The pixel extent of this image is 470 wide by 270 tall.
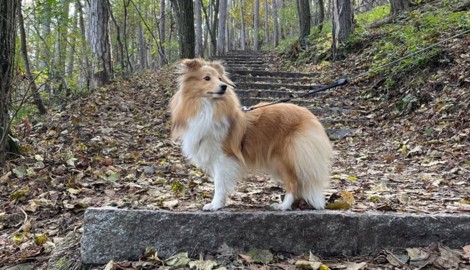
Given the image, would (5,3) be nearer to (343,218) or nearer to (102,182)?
(102,182)

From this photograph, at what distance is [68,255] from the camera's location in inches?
122

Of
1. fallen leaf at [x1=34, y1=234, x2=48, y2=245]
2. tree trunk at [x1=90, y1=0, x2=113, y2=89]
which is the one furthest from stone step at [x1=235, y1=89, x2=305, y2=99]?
fallen leaf at [x1=34, y1=234, x2=48, y2=245]

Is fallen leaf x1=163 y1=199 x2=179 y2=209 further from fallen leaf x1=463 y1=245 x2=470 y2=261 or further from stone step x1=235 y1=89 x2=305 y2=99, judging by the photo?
stone step x1=235 y1=89 x2=305 y2=99

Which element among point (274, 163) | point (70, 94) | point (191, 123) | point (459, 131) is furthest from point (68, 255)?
point (70, 94)

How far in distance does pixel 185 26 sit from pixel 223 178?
27.9ft

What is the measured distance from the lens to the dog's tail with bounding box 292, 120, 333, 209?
3305 mm

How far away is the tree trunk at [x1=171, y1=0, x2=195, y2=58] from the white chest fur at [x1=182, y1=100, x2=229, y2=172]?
26.6 feet

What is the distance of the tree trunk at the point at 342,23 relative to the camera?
480 inches

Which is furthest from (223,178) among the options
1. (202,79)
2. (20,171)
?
(20,171)

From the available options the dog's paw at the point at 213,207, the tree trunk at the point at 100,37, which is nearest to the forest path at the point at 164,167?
the dog's paw at the point at 213,207

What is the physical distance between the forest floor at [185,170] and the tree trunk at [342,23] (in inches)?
137

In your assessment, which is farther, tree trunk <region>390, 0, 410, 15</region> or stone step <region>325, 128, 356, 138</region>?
tree trunk <region>390, 0, 410, 15</region>

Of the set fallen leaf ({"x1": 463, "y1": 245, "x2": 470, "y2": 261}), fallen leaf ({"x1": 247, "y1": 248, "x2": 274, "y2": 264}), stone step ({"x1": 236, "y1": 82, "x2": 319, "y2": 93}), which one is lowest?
fallen leaf ({"x1": 247, "y1": 248, "x2": 274, "y2": 264})

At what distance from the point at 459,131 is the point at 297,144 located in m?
3.82
